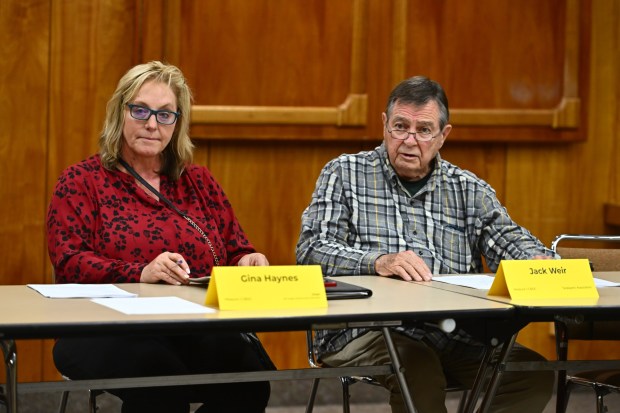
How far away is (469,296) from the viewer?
9.27ft

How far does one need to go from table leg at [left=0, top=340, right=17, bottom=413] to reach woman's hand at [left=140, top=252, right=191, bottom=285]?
2.05 feet

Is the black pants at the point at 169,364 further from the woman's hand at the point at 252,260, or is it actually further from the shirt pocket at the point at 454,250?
the shirt pocket at the point at 454,250

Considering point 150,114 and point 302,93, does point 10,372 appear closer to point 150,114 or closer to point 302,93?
point 150,114

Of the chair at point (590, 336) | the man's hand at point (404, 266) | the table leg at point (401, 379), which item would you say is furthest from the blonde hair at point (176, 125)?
the chair at point (590, 336)

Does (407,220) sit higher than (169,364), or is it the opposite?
(407,220)

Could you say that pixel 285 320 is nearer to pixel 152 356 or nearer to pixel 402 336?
pixel 152 356

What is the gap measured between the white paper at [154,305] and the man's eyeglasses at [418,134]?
1.23 metres

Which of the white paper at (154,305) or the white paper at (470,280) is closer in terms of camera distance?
the white paper at (154,305)

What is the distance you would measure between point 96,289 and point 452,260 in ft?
4.40

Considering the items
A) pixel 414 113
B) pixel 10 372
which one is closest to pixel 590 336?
pixel 414 113

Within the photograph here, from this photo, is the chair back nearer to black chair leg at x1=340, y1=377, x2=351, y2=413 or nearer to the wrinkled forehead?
the wrinkled forehead

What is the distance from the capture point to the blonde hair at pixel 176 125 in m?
3.34

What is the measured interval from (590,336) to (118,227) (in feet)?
5.42

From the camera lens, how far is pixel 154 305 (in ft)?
8.07
